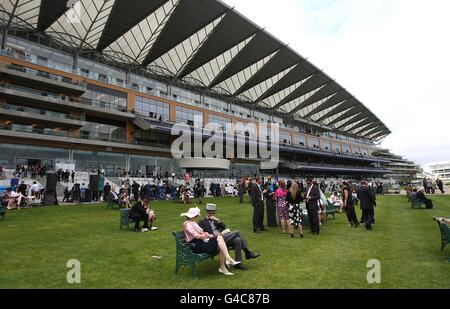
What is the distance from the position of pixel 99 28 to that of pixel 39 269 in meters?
40.9

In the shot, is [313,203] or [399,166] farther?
[399,166]

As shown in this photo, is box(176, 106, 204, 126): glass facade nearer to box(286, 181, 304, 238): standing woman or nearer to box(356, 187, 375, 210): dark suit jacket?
box(356, 187, 375, 210): dark suit jacket

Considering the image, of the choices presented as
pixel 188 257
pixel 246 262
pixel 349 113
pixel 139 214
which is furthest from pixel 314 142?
pixel 188 257

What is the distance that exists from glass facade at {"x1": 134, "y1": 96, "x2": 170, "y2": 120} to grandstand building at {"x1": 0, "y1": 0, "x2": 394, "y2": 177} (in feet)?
0.57

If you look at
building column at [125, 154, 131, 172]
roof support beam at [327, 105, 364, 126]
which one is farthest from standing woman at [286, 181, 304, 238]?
roof support beam at [327, 105, 364, 126]

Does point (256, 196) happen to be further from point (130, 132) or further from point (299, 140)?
point (299, 140)

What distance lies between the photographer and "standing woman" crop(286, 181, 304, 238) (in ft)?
29.5

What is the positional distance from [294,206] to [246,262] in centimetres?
341

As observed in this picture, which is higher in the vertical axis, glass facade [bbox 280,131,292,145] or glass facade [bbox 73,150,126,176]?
glass facade [bbox 280,131,292,145]

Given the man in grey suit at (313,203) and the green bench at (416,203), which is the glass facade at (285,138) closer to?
the green bench at (416,203)

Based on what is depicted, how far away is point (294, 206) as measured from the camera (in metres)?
9.27

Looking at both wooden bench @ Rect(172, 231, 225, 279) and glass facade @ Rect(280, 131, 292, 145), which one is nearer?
wooden bench @ Rect(172, 231, 225, 279)

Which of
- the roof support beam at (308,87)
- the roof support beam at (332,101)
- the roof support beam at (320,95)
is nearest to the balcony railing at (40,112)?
the roof support beam at (308,87)

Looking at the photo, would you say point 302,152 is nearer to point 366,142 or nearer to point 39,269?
point 366,142
